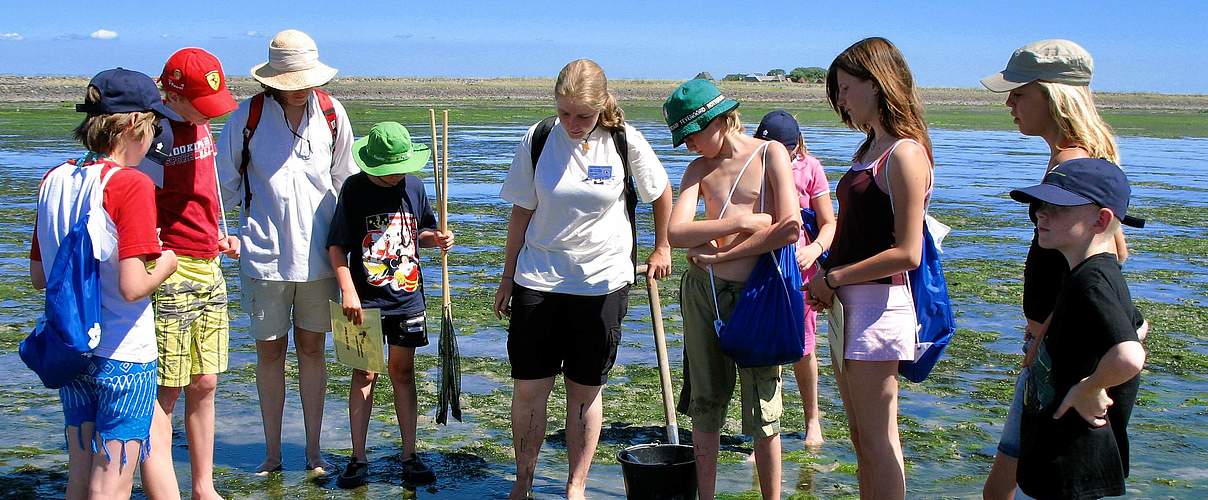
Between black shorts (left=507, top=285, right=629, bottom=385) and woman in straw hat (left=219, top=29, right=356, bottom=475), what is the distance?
1025 mm

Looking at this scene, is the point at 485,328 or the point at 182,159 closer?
the point at 182,159

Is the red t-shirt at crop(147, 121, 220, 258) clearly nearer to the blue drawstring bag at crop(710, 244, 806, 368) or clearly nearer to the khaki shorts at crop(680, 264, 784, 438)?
the khaki shorts at crop(680, 264, 784, 438)

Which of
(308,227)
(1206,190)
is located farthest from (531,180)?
(1206,190)

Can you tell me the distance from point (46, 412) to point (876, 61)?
16.8 feet

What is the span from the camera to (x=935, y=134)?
39.9 metres

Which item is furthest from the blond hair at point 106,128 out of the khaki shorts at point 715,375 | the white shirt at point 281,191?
the khaki shorts at point 715,375

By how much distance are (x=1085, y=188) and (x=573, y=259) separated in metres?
2.21

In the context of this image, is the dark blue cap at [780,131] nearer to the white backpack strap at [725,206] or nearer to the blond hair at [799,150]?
the blond hair at [799,150]

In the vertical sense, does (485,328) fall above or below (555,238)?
below

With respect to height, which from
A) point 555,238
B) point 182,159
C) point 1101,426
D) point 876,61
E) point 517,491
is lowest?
point 517,491

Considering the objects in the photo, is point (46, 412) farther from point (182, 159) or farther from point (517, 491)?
point (517, 491)

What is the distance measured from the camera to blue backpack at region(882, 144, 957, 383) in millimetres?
3973

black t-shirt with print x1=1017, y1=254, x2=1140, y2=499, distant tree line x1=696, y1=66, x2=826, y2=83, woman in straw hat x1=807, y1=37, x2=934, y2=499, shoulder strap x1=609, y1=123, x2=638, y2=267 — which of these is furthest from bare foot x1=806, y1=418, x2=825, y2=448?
distant tree line x1=696, y1=66, x2=826, y2=83

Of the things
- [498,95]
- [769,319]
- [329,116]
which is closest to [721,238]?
[769,319]
